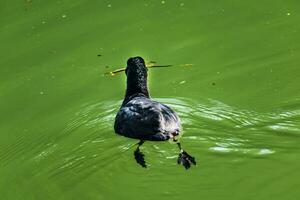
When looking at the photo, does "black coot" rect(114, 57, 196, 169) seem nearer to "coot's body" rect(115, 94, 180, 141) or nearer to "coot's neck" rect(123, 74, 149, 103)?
"coot's body" rect(115, 94, 180, 141)

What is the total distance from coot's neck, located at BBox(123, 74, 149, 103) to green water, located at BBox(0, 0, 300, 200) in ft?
0.76

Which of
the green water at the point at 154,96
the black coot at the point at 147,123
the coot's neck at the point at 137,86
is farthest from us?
the coot's neck at the point at 137,86

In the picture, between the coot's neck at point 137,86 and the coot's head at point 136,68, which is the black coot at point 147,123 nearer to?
the coot's neck at point 137,86

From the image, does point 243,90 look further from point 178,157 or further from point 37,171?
point 37,171

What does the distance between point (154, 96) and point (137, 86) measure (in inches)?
12.8

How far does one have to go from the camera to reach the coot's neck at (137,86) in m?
7.48

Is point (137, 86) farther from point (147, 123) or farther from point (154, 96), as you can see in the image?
point (147, 123)

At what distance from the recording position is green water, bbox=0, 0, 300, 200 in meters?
6.17

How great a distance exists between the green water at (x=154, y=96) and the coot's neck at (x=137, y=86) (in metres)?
0.23

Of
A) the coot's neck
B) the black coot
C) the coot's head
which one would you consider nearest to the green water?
the black coot

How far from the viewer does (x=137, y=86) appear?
295 inches

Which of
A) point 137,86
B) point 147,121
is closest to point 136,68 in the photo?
point 137,86

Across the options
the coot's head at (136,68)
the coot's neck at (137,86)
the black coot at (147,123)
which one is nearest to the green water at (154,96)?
the black coot at (147,123)

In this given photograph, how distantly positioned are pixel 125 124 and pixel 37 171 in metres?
1.02
